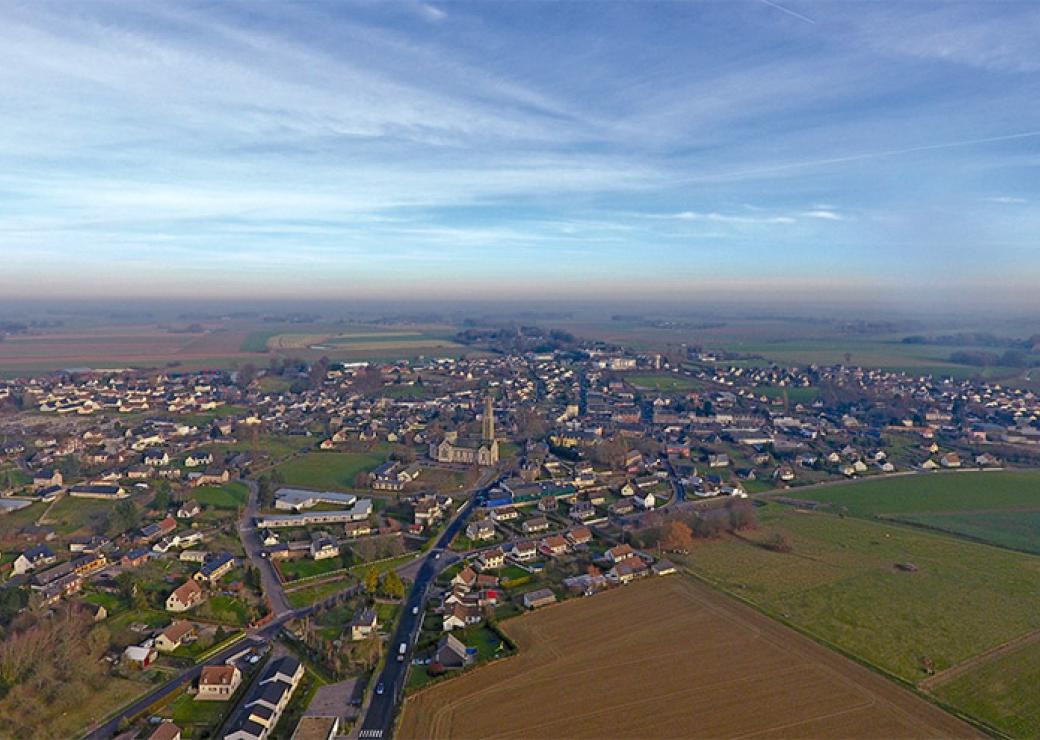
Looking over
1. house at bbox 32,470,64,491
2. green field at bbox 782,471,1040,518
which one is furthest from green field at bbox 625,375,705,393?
house at bbox 32,470,64,491

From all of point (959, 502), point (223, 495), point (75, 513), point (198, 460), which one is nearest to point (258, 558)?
point (223, 495)

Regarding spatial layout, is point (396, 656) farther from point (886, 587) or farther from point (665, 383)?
point (665, 383)

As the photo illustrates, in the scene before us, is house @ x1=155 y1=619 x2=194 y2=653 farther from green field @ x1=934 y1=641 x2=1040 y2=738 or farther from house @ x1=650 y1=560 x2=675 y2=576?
green field @ x1=934 y1=641 x2=1040 y2=738

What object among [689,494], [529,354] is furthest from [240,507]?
[529,354]

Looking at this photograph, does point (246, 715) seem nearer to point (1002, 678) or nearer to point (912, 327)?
point (1002, 678)

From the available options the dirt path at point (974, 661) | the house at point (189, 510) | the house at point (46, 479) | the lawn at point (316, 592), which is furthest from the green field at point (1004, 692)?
the house at point (46, 479)

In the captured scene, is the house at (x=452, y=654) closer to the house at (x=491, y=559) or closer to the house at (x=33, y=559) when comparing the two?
the house at (x=491, y=559)

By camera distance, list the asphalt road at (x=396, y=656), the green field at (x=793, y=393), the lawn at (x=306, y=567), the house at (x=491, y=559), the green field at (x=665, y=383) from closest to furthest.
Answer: the asphalt road at (x=396, y=656)
the lawn at (x=306, y=567)
the house at (x=491, y=559)
the green field at (x=793, y=393)
the green field at (x=665, y=383)
